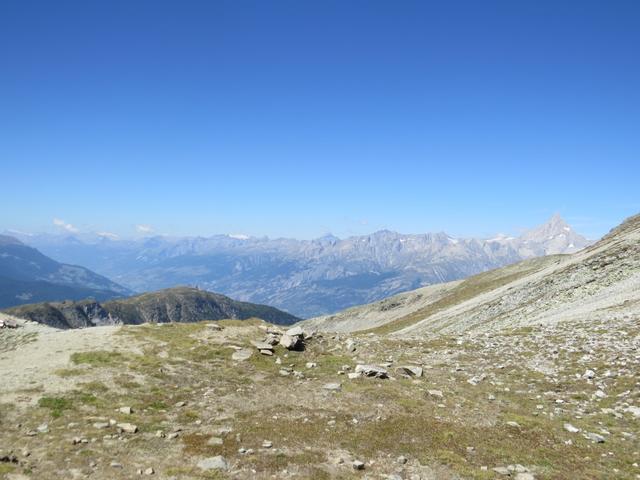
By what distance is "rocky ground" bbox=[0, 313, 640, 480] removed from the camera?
16078 mm

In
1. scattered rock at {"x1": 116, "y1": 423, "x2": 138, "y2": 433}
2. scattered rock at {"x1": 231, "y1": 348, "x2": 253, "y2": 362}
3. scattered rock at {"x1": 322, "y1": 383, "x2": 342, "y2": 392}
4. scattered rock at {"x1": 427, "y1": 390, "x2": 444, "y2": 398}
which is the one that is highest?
scattered rock at {"x1": 231, "y1": 348, "x2": 253, "y2": 362}

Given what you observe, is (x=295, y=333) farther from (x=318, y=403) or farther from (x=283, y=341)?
(x=318, y=403)

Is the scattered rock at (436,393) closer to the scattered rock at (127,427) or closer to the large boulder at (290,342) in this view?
the large boulder at (290,342)

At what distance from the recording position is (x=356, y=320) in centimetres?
19212

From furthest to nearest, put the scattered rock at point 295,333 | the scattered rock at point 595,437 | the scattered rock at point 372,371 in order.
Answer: the scattered rock at point 295,333
the scattered rock at point 372,371
the scattered rock at point 595,437

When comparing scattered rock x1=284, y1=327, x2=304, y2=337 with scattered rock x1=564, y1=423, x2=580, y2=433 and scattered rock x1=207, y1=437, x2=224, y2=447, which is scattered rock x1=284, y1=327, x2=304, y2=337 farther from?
scattered rock x1=564, y1=423, x2=580, y2=433

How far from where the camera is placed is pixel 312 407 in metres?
22.1

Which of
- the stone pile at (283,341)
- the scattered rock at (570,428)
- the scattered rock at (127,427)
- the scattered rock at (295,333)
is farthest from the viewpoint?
the scattered rock at (295,333)

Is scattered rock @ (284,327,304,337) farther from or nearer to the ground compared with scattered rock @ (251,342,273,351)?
farther from the ground

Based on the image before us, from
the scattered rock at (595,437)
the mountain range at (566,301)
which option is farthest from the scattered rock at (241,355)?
the scattered rock at (595,437)

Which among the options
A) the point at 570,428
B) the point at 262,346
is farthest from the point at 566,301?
the point at 262,346

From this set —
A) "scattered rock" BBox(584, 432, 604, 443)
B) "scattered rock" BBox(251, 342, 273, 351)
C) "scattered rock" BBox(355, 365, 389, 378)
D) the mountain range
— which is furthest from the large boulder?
"scattered rock" BBox(584, 432, 604, 443)

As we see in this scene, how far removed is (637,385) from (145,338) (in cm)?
3164

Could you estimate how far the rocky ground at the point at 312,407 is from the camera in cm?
1608
